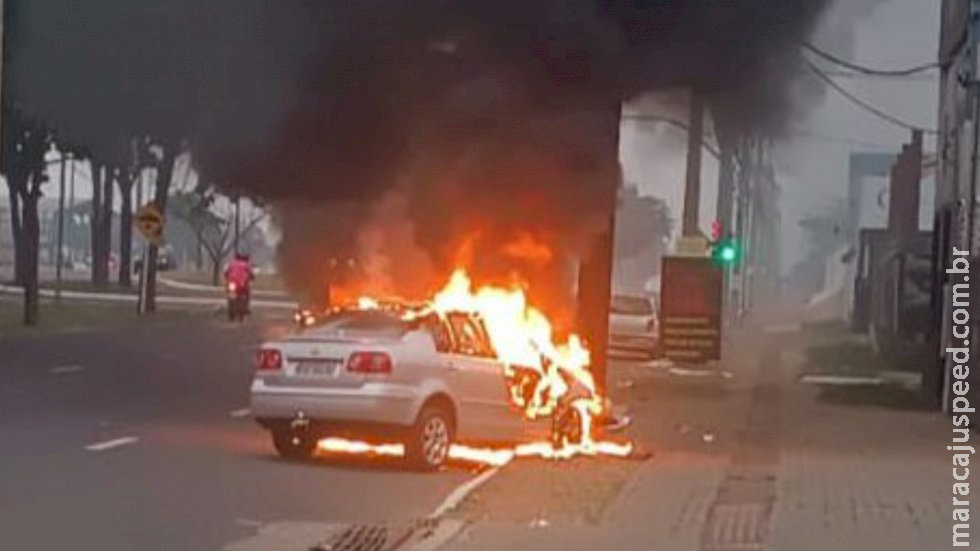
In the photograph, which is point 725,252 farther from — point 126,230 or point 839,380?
point 126,230

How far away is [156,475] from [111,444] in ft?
7.62

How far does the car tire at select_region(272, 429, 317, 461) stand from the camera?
1588cm

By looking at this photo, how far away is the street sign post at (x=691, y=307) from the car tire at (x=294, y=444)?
1591 centimetres

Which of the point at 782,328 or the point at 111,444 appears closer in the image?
the point at 111,444

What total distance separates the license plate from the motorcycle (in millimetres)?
28119

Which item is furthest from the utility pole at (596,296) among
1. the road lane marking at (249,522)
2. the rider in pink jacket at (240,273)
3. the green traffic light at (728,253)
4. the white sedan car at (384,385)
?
the rider in pink jacket at (240,273)

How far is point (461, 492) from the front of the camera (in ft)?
44.3

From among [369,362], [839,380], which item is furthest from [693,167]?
[369,362]

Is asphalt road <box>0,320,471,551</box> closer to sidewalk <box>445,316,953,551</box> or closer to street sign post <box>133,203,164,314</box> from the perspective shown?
sidewalk <box>445,316,953,551</box>

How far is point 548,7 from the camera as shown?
666 inches

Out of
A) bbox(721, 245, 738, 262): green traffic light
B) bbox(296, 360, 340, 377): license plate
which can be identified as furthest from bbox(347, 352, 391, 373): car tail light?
bbox(721, 245, 738, 262): green traffic light

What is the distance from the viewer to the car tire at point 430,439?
15.3 meters

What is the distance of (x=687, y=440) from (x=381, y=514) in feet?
22.0

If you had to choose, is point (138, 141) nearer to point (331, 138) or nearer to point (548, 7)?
point (331, 138)
